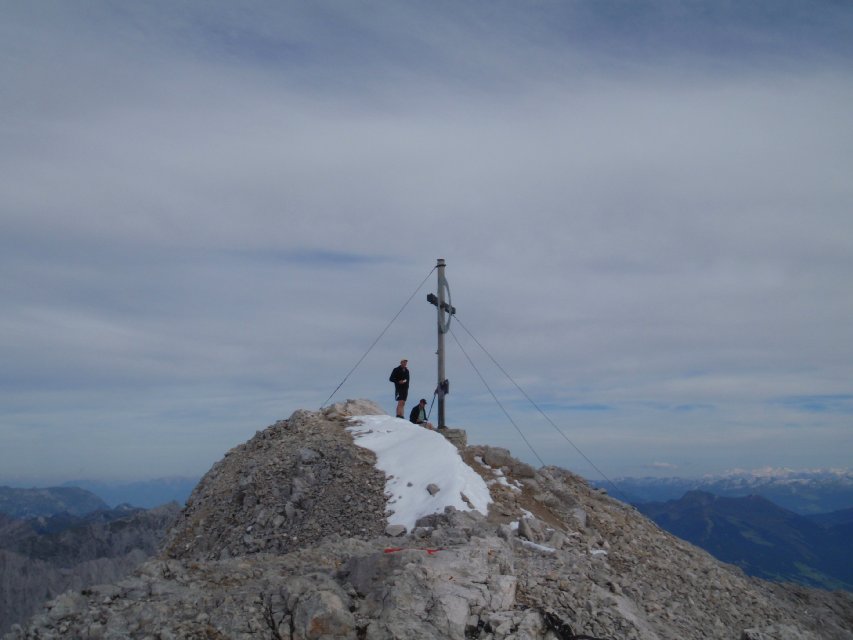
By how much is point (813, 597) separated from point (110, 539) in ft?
490

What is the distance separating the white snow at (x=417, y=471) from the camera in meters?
15.3

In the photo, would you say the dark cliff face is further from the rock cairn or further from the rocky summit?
the rocky summit

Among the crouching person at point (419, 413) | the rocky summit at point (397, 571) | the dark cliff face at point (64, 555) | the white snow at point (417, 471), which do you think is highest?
the crouching person at point (419, 413)

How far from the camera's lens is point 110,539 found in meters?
143

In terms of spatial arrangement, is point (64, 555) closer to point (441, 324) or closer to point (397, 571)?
point (441, 324)

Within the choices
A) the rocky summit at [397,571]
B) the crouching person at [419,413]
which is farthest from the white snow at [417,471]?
the crouching person at [419,413]

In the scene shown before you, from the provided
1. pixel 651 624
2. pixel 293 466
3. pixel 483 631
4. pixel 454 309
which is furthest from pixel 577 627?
pixel 454 309

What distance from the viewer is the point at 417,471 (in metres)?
16.9

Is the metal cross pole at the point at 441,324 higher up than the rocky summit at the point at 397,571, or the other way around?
the metal cross pole at the point at 441,324

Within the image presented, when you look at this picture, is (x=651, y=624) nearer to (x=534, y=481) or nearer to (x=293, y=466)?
(x=534, y=481)

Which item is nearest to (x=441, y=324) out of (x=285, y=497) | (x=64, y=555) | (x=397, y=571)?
(x=285, y=497)

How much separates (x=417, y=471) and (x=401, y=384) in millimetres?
6077

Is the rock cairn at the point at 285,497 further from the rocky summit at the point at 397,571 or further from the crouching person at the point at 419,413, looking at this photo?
the crouching person at the point at 419,413

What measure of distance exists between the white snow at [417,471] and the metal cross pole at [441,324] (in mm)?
1251
